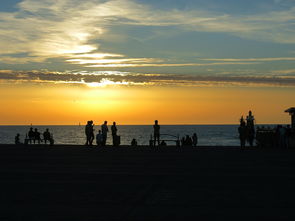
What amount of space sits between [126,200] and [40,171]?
7435mm

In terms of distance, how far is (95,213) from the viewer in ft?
32.0

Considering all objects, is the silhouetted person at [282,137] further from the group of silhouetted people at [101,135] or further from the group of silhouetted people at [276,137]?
the group of silhouetted people at [101,135]

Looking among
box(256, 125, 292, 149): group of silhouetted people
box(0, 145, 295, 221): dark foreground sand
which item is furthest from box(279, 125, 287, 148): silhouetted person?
box(0, 145, 295, 221): dark foreground sand

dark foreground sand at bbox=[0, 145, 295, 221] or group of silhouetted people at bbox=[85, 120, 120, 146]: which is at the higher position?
group of silhouetted people at bbox=[85, 120, 120, 146]

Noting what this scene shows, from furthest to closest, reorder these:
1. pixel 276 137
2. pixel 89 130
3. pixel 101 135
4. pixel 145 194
A: pixel 101 135 < pixel 276 137 < pixel 89 130 < pixel 145 194

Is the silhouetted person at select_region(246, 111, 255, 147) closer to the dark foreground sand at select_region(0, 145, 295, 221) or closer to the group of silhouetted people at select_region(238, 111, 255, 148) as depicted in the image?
the group of silhouetted people at select_region(238, 111, 255, 148)

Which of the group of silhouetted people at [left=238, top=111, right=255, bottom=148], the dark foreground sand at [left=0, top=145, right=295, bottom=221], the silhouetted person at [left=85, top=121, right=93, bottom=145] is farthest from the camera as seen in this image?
the silhouetted person at [left=85, top=121, right=93, bottom=145]

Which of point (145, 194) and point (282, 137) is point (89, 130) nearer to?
point (282, 137)

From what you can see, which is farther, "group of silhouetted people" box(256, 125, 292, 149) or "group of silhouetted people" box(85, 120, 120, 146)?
"group of silhouetted people" box(85, 120, 120, 146)

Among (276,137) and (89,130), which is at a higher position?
(89,130)

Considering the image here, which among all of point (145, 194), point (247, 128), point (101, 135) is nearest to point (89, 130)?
point (101, 135)

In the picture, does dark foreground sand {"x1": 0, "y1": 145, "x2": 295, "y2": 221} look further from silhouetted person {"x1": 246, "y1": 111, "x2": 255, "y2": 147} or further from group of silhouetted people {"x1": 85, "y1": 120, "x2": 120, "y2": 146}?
group of silhouetted people {"x1": 85, "y1": 120, "x2": 120, "y2": 146}

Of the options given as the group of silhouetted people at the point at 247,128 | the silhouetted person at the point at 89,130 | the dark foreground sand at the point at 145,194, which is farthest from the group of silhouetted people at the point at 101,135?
the dark foreground sand at the point at 145,194

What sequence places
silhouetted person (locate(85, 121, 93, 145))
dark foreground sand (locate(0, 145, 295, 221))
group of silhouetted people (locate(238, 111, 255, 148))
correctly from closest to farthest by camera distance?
dark foreground sand (locate(0, 145, 295, 221)) → group of silhouetted people (locate(238, 111, 255, 148)) → silhouetted person (locate(85, 121, 93, 145))
